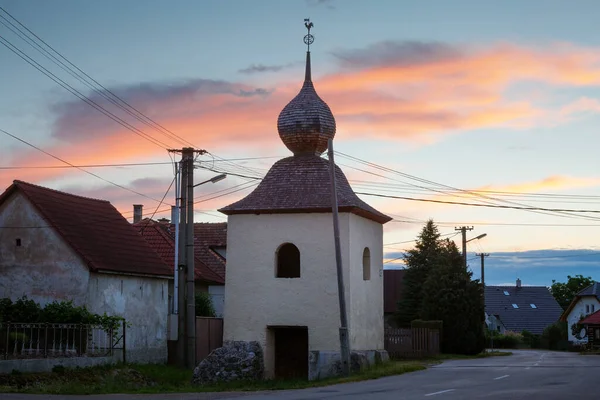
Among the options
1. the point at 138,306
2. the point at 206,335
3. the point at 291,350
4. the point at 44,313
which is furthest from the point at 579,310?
the point at 44,313

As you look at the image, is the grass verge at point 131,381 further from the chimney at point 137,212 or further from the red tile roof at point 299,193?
the chimney at point 137,212

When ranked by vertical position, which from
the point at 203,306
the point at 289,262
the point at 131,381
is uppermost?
the point at 289,262

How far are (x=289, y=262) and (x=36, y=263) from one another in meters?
10.0

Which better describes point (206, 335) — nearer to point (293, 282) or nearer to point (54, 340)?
point (54, 340)

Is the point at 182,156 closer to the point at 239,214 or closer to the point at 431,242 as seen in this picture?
the point at 239,214

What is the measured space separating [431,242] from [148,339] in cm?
3213

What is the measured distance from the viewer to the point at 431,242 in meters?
66.5

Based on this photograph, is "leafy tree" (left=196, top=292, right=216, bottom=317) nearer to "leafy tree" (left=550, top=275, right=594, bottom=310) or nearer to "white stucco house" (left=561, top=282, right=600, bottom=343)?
"white stucco house" (left=561, top=282, right=600, bottom=343)

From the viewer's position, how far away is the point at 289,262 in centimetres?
3488

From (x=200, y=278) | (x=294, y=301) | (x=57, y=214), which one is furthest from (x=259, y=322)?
(x=200, y=278)

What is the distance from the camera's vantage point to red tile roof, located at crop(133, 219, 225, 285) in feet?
155

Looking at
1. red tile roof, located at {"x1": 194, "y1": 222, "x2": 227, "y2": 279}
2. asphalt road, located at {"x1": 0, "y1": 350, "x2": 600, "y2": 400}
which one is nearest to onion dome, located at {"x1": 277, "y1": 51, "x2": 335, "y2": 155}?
asphalt road, located at {"x1": 0, "y1": 350, "x2": 600, "y2": 400}

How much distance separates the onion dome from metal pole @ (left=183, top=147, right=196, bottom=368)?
4.38m

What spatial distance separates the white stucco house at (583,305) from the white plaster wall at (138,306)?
5545 centimetres
